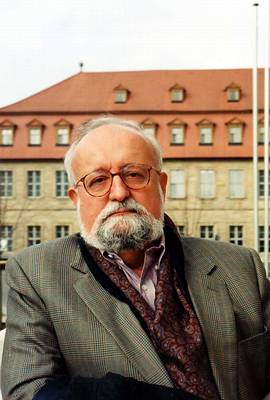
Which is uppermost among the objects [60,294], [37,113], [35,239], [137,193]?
[37,113]

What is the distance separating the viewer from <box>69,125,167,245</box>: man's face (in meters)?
1.57

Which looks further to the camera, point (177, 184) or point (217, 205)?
point (217, 205)

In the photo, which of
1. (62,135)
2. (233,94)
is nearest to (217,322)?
(62,135)

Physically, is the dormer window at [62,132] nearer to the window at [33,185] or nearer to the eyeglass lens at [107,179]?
the window at [33,185]

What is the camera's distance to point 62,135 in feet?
126

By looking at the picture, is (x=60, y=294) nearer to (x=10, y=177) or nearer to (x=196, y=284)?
(x=196, y=284)

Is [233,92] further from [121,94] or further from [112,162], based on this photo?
[112,162]

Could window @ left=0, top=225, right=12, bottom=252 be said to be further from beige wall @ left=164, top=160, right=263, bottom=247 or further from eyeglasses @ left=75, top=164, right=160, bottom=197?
eyeglasses @ left=75, top=164, right=160, bottom=197

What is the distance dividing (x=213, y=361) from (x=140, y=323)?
0.61 ft

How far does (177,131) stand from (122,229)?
36722 millimetres

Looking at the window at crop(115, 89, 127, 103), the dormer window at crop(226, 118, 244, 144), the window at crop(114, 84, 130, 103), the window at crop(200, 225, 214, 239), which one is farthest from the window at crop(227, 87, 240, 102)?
the window at crop(200, 225, 214, 239)

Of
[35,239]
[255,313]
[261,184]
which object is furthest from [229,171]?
[255,313]

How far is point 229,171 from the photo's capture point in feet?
122

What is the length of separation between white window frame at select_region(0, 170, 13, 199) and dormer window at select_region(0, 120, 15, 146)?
5.52 ft
